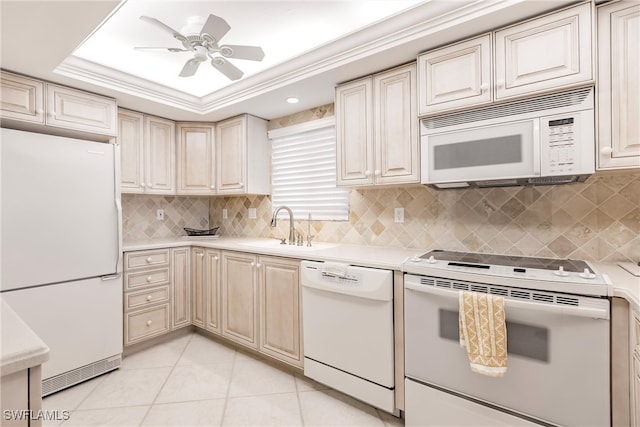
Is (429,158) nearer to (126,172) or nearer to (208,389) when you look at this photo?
(208,389)

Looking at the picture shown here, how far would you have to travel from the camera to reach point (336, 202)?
300 centimetres

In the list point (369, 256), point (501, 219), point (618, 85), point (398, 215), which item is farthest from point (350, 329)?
point (618, 85)

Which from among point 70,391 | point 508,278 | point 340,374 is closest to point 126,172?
point 70,391

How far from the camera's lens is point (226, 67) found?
219 cm

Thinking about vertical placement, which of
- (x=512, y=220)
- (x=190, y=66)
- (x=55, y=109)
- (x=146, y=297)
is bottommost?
(x=146, y=297)

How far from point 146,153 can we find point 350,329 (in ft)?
8.48

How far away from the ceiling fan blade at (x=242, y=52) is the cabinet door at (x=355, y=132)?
69 centimetres

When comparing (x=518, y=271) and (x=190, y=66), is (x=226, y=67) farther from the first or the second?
(x=518, y=271)

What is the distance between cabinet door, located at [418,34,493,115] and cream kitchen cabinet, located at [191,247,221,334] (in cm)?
222

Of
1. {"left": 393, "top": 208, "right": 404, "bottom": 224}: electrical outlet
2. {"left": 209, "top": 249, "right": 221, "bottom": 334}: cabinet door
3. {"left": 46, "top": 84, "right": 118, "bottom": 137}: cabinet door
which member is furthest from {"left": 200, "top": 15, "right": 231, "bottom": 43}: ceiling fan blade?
{"left": 209, "top": 249, "right": 221, "bottom": 334}: cabinet door

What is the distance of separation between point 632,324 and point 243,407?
2099mm

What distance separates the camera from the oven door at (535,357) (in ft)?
4.48

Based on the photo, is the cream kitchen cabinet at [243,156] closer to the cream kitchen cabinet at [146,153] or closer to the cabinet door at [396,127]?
the cream kitchen cabinet at [146,153]

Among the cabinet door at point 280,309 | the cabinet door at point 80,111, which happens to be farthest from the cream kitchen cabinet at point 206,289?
the cabinet door at point 80,111
